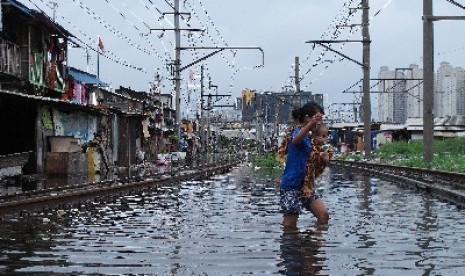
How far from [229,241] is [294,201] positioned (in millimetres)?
960

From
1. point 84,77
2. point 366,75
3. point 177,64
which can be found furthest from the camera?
point 84,77

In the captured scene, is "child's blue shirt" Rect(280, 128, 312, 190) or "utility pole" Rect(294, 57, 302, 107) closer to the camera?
"child's blue shirt" Rect(280, 128, 312, 190)

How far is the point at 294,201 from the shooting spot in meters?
9.46

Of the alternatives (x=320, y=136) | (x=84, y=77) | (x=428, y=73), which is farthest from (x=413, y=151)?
(x=320, y=136)

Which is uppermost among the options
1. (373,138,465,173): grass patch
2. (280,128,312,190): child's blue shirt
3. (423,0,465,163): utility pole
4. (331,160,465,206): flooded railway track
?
(423,0,465,163): utility pole

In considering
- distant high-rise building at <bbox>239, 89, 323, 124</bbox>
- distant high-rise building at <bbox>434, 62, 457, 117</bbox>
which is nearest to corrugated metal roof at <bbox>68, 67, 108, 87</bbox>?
distant high-rise building at <bbox>239, 89, 323, 124</bbox>

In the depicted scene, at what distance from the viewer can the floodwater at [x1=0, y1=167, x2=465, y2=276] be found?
7262 millimetres

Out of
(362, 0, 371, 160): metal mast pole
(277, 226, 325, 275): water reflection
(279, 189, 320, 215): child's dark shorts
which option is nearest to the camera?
(277, 226, 325, 275): water reflection

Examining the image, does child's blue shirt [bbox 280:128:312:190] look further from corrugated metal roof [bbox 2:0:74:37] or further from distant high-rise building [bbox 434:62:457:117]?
distant high-rise building [bbox 434:62:457:117]

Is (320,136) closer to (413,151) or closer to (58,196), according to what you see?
(58,196)

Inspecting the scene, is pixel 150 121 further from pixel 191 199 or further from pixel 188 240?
pixel 188 240

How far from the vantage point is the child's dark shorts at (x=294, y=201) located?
942 cm

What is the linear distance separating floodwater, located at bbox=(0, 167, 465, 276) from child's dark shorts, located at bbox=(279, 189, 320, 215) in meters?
0.38

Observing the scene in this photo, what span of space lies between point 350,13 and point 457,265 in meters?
42.2
